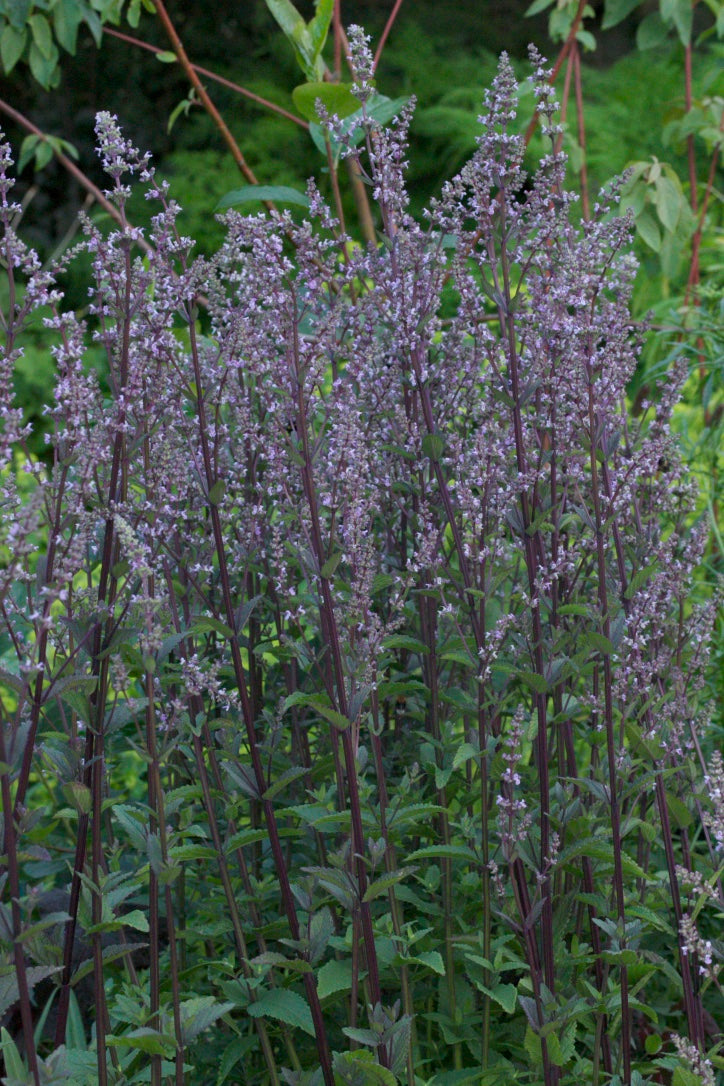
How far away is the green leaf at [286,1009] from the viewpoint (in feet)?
6.82

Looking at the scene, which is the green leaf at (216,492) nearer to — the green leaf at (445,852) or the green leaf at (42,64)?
the green leaf at (445,852)

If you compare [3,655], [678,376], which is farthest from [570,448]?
[3,655]

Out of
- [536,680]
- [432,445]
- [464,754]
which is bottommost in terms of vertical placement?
[464,754]

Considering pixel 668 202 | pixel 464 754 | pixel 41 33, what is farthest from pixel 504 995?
pixel 41 33

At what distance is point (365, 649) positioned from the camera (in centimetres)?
199

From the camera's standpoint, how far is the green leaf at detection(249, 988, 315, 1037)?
2.08 metres

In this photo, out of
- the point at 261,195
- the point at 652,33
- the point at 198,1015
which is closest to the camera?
the point at 198,1015

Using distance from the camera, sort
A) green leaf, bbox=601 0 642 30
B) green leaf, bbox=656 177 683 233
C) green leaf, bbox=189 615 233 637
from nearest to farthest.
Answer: green leaf, bbox=189 615 233 637 → green leaf, bbox=656 177 683 233 → green leaf, bbox=601 0 642 30

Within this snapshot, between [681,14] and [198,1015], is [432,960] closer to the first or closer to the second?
[198,1015]

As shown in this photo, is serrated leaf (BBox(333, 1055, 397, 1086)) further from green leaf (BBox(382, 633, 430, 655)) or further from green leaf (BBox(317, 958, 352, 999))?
green leaf (BBox(382, 633, 430, 655))

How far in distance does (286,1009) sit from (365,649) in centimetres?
69

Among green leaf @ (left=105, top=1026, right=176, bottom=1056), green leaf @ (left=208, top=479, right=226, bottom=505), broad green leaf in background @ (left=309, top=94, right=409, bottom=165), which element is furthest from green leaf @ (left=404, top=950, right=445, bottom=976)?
broad green leaf in background @ (left=309, top=94, right=409, bottom=165)

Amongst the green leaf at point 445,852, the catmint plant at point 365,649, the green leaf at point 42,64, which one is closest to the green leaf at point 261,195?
the catmint plant at point 365,649

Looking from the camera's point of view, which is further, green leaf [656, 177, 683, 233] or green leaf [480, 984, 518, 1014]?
green leaf [656, 177, 683, 233]
